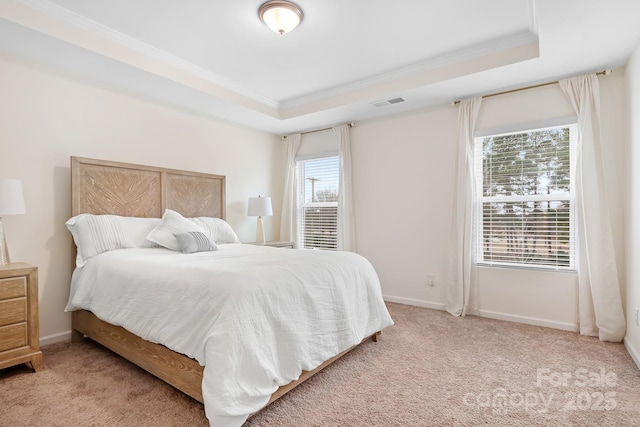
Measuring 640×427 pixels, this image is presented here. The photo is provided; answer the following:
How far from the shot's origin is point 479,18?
249cm

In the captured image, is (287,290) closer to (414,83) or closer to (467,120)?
(414,83)

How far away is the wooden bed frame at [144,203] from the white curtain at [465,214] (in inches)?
51.9

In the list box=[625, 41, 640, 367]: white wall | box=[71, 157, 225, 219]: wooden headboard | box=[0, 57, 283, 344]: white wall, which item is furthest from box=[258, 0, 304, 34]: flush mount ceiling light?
box=[625, 41, 640, 367]: white wall

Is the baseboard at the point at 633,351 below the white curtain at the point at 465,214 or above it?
below

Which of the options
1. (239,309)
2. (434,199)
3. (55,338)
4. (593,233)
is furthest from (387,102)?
(55,338)

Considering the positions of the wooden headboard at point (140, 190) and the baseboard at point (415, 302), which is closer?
the wooden headboard at point (140, 190)

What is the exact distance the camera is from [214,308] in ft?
5.41

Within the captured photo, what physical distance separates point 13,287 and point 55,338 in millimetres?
868

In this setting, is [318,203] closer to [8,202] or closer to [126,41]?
[126,41]

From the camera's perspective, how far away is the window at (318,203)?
4.72m

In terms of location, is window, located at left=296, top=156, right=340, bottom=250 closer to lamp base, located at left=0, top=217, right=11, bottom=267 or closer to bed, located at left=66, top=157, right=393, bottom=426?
bed, located at left=66, top=157, right=393, bottom=426

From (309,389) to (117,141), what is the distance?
296cm

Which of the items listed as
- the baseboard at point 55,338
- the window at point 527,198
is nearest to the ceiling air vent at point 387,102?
the window at point 527,198

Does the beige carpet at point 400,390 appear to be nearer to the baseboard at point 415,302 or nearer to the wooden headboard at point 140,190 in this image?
the baseboard at point 415,302
